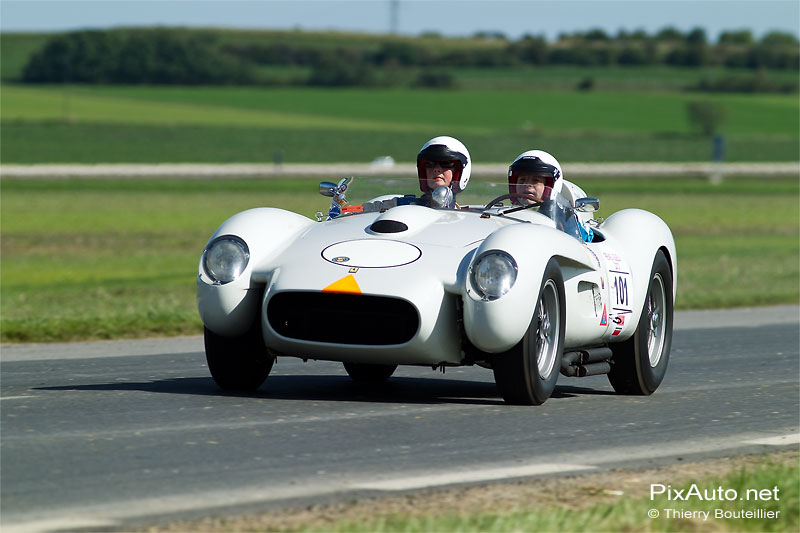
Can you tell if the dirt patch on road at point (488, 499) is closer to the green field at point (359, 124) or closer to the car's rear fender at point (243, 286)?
the car's rear fender at point (243, 286)

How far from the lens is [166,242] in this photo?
27.9 meters

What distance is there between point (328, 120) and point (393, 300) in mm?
101039

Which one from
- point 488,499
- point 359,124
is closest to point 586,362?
point 488,499

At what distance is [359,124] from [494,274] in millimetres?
98288

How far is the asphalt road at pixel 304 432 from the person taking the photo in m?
5.72

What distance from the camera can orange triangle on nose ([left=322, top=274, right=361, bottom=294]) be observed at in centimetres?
767

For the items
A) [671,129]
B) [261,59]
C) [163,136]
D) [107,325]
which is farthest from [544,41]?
[107,325]

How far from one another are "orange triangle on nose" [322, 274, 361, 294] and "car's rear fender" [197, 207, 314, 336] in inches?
20.7

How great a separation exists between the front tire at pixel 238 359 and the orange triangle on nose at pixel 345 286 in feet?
2.27

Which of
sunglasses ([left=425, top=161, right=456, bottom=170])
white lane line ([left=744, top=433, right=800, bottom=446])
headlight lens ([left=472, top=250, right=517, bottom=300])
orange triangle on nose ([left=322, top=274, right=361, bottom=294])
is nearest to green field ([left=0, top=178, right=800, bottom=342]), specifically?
sunglasses ([left=425, top=161, right=456, bottom=170])

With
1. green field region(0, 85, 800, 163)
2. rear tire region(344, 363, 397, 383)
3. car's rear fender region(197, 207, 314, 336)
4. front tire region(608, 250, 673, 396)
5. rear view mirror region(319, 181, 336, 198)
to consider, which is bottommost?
green field region(0, 85, 800, 163)

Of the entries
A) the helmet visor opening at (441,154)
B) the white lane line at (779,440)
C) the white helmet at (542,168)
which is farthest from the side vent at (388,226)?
the white lane line at (779,440)

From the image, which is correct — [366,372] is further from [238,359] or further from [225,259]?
[225,259]

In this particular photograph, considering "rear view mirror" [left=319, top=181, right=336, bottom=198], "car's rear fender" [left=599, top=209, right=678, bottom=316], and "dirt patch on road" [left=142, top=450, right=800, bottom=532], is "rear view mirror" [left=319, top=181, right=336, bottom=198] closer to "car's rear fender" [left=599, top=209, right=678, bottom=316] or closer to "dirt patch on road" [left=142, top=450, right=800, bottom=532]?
"car's rear fender" [left=599, top=209, right=678, bottom=316]
